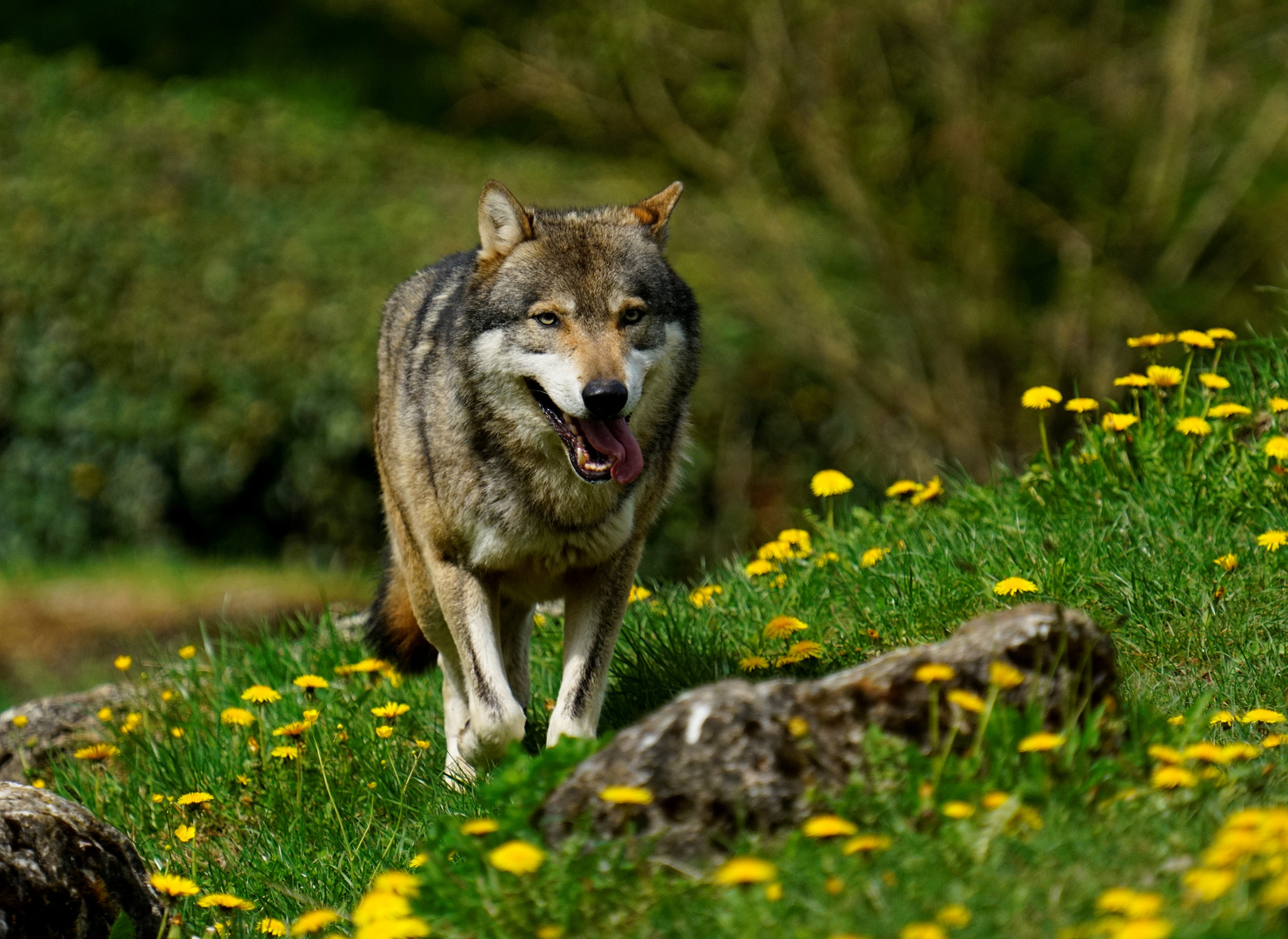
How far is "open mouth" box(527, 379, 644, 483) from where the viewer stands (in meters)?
4.41

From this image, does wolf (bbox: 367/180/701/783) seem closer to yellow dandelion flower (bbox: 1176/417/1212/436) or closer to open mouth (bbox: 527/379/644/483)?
open mouth (bbox: 527/379/644/483)

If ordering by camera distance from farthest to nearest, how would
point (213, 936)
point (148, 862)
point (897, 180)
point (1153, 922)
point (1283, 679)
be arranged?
1. point (897, 180)
2. point (148, 862)
3. point (1283, 679)
4. point (213, 936)
5. point (1153, 922)

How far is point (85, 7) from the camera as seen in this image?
13344 mm

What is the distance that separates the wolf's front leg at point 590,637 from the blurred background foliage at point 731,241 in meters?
4.47

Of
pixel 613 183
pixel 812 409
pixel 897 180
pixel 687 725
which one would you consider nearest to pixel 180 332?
pixel 613 183

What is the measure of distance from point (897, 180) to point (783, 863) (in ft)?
26.8

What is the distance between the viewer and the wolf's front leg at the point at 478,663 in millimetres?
4465

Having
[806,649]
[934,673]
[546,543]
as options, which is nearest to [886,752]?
[934,673]

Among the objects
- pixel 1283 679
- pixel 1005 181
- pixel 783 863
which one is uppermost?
pixel 1005 181

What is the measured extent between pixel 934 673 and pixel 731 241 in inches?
280

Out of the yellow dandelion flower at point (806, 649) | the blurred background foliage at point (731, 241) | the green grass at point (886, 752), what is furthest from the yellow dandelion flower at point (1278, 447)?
the blurred background foliage at point (731, 241)

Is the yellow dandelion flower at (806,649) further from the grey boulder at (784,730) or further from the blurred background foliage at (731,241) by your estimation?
the blurred background foliage at (731,241)

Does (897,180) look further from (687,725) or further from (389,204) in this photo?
(687,725)

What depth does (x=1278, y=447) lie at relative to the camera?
454 centimetres
